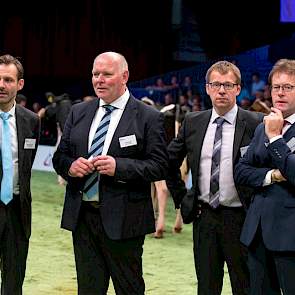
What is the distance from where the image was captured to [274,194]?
131 inches

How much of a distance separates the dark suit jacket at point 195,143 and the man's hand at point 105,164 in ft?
1.89

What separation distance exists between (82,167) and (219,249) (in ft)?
3.21

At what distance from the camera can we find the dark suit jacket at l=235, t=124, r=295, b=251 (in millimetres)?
3236

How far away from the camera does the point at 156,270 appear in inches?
243

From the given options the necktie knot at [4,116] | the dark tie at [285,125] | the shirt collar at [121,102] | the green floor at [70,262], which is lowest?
the green floor at [70,262]

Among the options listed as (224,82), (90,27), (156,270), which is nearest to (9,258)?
(224,82)

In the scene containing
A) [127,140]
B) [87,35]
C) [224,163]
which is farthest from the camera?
[87,35]

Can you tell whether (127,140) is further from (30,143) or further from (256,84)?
(256,84)

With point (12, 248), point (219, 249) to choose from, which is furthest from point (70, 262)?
point (219, 249)

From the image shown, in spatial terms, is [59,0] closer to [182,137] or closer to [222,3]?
[222,3]

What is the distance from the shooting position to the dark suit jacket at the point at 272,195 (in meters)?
3.24

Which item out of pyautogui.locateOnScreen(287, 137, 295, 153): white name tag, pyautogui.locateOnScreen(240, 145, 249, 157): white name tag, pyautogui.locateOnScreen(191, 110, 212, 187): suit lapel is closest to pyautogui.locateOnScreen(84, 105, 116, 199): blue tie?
pyautogui.locateOnScreen(191, 110, 212, 187): suit lapel

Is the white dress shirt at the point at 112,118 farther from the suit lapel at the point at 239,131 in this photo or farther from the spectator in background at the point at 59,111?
the spectator in background at the point at 59,111

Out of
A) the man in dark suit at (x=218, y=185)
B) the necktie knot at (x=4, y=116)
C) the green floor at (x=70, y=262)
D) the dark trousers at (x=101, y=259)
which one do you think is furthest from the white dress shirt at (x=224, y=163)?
the green floor at (x=70, y=262)
